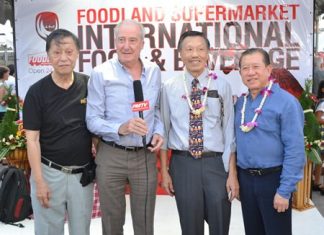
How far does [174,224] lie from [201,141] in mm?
1935

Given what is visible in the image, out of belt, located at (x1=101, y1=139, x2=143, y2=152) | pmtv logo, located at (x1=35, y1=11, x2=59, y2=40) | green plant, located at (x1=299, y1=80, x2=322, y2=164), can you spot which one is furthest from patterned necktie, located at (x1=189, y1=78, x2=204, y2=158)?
pmtv logo, located at (x1=35, y1=11, x2=59, y2=40)

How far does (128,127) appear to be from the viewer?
2.43m

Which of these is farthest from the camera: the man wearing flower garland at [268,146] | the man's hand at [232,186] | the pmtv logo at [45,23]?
the pmtv logo at [45,23]

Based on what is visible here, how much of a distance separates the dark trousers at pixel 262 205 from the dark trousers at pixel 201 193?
14cm

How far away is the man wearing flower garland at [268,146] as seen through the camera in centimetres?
247

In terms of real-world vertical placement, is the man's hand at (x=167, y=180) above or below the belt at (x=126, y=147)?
below

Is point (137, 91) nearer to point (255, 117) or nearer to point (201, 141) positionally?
point (201, 141)

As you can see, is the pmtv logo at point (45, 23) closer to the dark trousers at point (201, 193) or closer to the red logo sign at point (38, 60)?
the red logo sign at point (38, 60)

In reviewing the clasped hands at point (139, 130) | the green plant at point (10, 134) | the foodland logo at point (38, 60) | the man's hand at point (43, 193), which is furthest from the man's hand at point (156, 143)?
the foodland logo at point (38, 60)

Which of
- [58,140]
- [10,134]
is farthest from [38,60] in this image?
[58,140]

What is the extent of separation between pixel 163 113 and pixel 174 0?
261 cm

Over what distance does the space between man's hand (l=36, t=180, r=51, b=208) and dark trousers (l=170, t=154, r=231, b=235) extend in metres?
0.81

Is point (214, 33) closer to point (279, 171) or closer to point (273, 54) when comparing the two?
point (273, 54)

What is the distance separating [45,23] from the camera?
17.3ft
